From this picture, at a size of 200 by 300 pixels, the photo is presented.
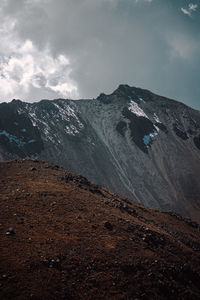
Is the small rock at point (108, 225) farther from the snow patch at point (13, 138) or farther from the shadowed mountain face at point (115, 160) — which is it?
the snow patch at point (13, 138)

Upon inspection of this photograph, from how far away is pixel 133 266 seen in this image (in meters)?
25.4

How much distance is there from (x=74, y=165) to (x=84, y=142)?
3188 centimetres

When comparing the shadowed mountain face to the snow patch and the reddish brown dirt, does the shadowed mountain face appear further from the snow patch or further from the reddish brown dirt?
the reddish brown dirt

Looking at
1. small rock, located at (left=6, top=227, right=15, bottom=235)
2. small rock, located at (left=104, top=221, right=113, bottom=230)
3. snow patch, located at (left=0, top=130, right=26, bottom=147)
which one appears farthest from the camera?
snow patch, located at (left=0, top=130, right=26, bottom=147)

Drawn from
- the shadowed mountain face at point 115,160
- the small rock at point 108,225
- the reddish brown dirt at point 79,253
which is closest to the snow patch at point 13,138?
the shadowed mountain face at point 115,160

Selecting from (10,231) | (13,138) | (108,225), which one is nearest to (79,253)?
(10,231)

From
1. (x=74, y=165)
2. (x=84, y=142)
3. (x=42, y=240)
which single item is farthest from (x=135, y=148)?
(x=42, y=240)

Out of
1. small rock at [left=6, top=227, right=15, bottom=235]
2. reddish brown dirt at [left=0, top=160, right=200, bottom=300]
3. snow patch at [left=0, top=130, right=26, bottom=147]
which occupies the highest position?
snow patch at [left=0, top=130, right=26, bottom=147]

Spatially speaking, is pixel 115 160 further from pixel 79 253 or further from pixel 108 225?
pixel 79 253

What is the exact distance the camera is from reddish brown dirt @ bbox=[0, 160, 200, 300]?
2047 cm

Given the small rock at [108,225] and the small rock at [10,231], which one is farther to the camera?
the small rock at [108,225]

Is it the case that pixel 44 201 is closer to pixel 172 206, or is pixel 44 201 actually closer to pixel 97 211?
pixel 97 211

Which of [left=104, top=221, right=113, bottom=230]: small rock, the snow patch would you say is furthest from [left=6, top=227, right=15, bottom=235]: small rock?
the snow patch

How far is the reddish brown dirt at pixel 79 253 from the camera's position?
67.2 feet
